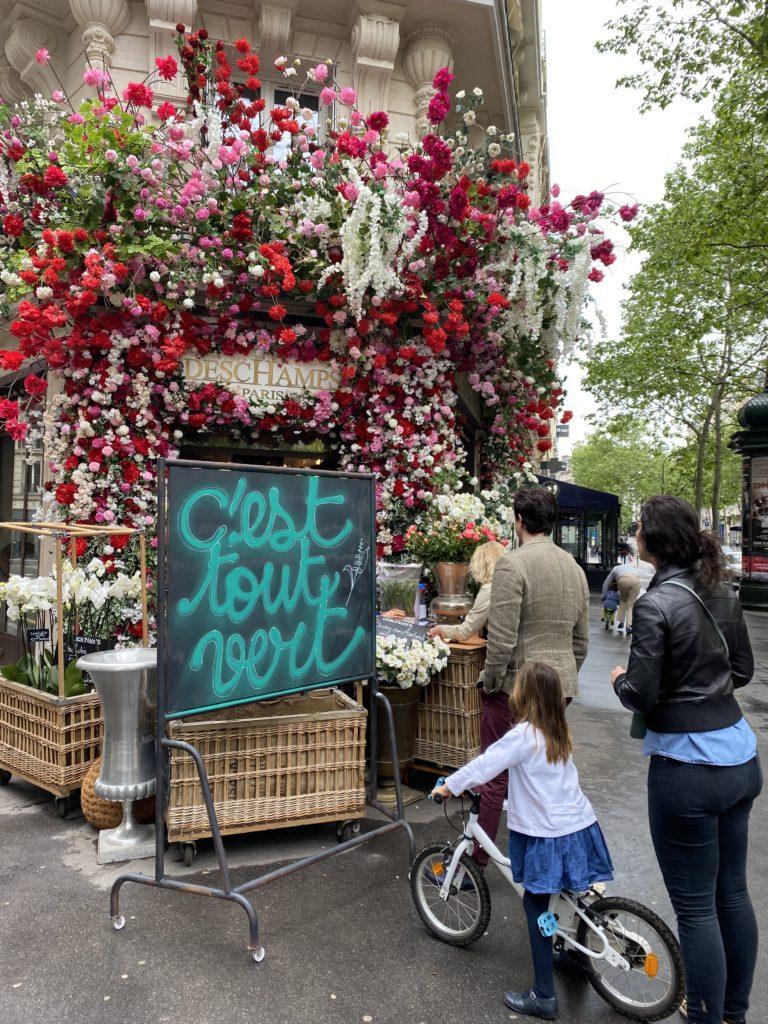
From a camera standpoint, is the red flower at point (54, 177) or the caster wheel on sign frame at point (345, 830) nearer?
the caster wheel on sign frame at point (345, 830)

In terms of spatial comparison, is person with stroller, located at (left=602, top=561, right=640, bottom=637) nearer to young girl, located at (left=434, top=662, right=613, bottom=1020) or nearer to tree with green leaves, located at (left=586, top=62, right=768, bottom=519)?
tree with green leaves, located at (left=586, top=62, right=768, bottom=519)

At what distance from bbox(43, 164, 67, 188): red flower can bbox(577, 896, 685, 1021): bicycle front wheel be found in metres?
6.26

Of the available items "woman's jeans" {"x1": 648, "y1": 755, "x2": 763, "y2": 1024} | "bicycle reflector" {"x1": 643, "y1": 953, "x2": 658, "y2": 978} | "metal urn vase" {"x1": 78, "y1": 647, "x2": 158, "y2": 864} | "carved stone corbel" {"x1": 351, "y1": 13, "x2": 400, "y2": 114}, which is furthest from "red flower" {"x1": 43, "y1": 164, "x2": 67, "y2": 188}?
"bicycle reflector" {"x1": 643, "y1": 953, "x2": 658, "y2": 978}

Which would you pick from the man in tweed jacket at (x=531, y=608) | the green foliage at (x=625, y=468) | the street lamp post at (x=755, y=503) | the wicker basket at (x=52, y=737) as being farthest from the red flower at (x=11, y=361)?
the green foliage at (x=625, y=468)

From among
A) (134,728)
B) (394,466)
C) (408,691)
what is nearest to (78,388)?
(394,466)

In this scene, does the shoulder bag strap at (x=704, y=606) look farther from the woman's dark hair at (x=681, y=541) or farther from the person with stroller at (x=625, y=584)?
the person with stroller at (x=625, y=584)

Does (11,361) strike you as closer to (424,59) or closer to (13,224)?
(13,224)

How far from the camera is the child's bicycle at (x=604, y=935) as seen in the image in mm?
2646

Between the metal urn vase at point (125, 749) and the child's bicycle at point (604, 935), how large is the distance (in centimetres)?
178

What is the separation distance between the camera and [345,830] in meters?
4.28

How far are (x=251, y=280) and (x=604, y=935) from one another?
5697 millimetres

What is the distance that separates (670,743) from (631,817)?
265cm

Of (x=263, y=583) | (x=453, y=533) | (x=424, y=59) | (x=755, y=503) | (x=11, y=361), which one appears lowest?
(x=263, y=583)

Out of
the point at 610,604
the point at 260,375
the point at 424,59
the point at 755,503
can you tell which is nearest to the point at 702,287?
the point at 755,503
